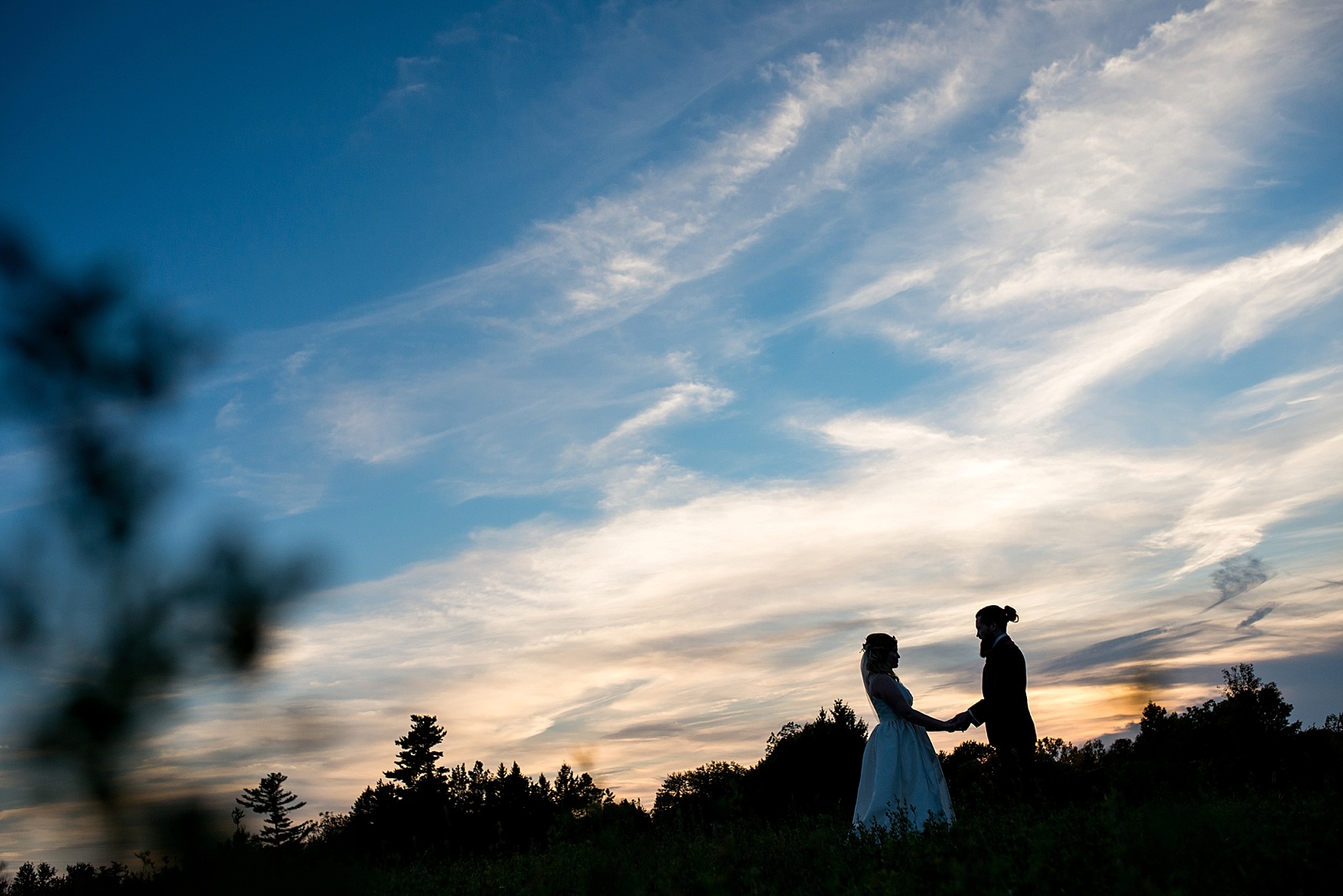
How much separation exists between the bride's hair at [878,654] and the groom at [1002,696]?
1142 millimetres

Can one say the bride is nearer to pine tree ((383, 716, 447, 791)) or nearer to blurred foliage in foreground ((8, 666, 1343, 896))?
blurred foliage in foreground ((8, 666, 1343, 896))

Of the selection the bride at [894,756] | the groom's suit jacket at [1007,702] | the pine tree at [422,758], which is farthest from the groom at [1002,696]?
the pine tree at [422,758]

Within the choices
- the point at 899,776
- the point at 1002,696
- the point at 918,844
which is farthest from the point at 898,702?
the point at 918,844

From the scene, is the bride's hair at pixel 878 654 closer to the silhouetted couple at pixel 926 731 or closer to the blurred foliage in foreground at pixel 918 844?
the silhouetted couple at pixel 926 731

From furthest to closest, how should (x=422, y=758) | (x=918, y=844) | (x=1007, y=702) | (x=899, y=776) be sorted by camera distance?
(x=899, y=776), (x=1007, y=702), (x=918, y=844), (x=422, y=758)

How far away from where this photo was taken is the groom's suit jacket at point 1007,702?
11016 millimetres

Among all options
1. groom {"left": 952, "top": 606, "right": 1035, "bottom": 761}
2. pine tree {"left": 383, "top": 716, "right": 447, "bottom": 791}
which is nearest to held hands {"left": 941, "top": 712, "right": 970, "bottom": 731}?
groom {"left": 952, "top": 606, "right": 1035, "bottom": 761}

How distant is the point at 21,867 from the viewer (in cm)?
263

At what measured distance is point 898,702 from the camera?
1179 centimetres

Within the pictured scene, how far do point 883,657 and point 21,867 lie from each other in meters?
10.9

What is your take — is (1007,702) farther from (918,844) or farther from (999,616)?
(918,844)

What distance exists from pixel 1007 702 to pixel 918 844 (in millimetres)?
3413

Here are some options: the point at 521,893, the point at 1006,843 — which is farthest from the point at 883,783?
the point at 521,893

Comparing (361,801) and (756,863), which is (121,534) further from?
(756,863)
